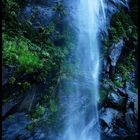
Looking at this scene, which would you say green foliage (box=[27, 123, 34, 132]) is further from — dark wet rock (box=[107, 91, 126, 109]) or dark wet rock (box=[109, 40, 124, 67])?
dark wet rock (box=[109, 40, 124, 67])

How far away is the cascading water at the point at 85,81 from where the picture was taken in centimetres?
929

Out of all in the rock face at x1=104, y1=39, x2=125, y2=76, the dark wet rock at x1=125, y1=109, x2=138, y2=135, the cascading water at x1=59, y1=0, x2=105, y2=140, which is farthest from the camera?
the rock face at x1=104, y1=39, x2=125, y2=76

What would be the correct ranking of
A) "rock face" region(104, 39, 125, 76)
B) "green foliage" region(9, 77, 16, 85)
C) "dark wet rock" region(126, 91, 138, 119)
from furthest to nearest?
1. "rock face" region(104, 39, 125, 76)
2. "dark wet rock" region(126, 91, 138, 119)
3. "green foliage" region(9, 77, 16, 85)

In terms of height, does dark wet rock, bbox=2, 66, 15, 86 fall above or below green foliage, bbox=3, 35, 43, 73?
below

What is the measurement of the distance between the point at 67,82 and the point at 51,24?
8.80 feet

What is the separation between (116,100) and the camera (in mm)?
10773

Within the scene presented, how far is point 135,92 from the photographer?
11805 millimetres

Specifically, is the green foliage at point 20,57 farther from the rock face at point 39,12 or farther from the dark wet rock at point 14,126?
the rock face at point 39,12

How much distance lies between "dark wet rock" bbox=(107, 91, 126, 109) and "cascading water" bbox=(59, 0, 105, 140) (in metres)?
0.78

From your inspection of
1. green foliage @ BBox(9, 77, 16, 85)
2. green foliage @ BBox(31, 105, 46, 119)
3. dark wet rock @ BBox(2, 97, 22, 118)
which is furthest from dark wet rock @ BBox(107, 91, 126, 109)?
green foliage @ BBox(9, 77, 16, 85)

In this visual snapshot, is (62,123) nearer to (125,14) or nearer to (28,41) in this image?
(28,41)

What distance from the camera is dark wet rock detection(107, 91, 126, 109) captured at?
424 inches

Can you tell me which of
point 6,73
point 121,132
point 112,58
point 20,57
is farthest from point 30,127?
point 112,58

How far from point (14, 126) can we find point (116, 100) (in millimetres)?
4892
